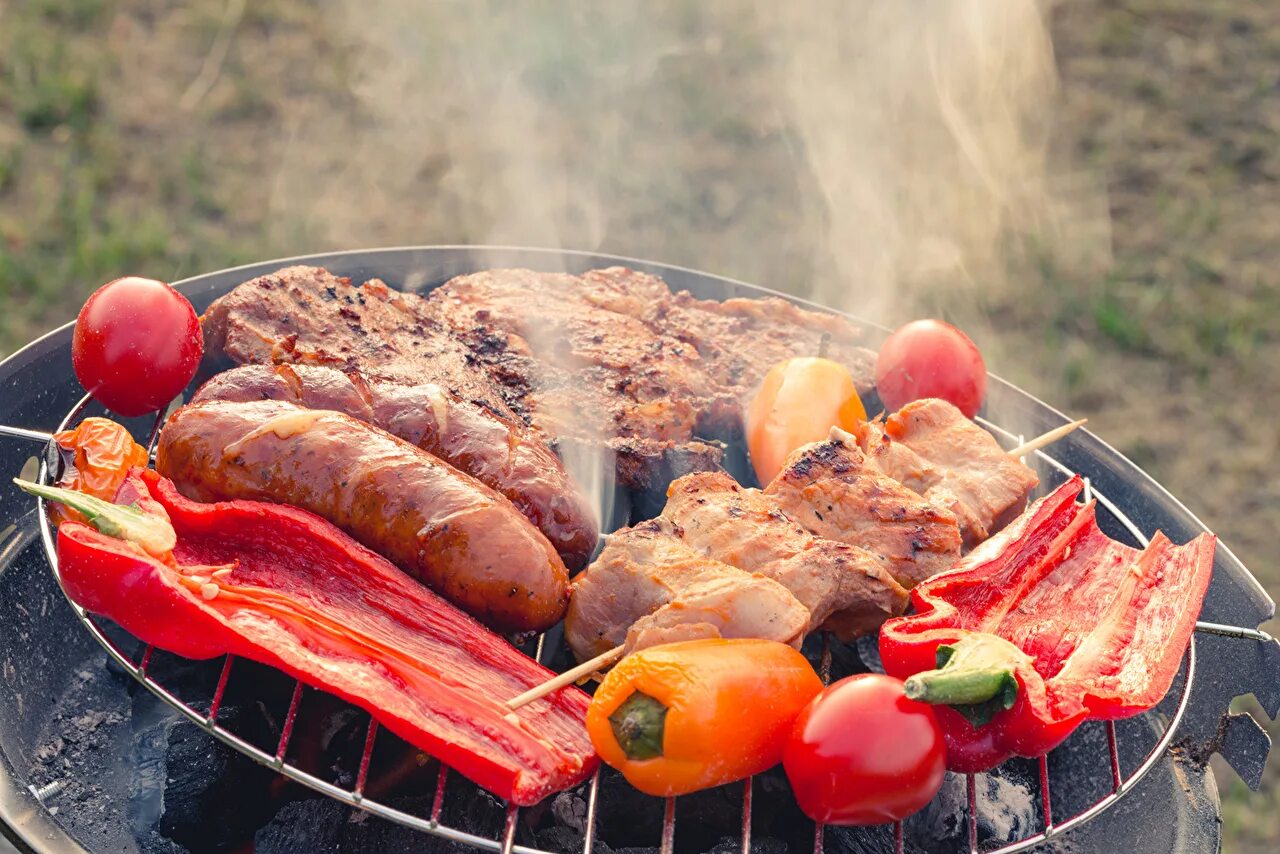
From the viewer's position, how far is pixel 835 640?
4.07 m

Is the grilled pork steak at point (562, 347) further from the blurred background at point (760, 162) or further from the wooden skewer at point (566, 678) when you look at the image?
the blurred background at point (760, 162)

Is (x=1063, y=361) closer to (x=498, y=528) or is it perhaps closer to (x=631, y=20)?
(x=631, y=20)

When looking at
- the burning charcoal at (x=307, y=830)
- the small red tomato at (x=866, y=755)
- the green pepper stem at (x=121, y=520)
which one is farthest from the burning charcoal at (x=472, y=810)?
the green pepper stem at (x=121, y=520)

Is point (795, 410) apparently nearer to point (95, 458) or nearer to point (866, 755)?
point (866, 755)

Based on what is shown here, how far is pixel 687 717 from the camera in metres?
2.72

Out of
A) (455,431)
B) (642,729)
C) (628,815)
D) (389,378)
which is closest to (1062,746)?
(628,815)

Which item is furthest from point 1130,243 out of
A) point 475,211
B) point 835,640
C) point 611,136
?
point 835,640

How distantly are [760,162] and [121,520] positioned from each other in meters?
7.22

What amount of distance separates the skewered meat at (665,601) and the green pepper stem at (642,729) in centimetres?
33

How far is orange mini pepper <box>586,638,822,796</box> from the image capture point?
8.97 feet

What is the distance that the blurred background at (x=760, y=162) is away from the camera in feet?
25.6

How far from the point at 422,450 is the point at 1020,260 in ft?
21.6

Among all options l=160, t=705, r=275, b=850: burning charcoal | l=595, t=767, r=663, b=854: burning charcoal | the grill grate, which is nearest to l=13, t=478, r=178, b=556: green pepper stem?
the grill grate

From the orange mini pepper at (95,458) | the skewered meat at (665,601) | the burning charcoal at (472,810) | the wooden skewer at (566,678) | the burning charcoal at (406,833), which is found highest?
the orange mini pepper at (95,458)
